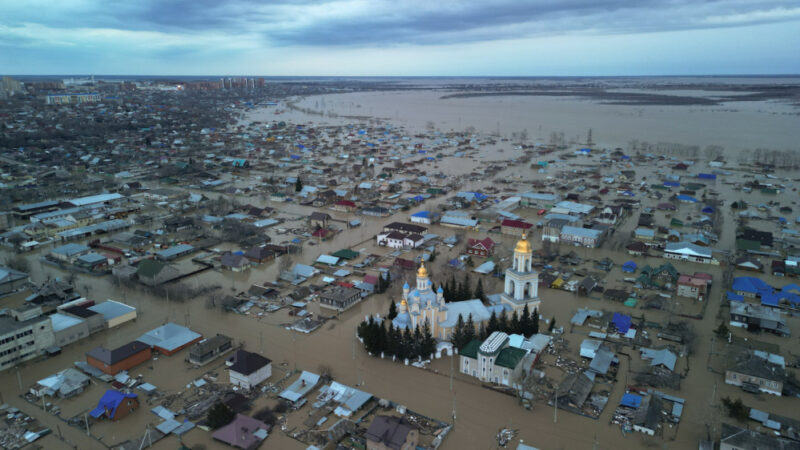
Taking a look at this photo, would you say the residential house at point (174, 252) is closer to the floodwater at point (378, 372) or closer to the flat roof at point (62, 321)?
the floodwater at point (378, 372)

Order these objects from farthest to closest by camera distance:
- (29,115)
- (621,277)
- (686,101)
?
(686,101), (29,115), (621,277)

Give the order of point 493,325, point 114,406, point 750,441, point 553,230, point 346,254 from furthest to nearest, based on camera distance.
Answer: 1. point 553,230
2. point 346,254
3. point 493,325
4. point 114,406
5. point 750,441

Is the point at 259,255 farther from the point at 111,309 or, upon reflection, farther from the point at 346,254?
the point at 111,309

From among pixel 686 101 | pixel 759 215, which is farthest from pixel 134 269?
pixel 686 101

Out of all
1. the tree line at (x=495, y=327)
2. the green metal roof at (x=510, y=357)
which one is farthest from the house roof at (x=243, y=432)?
the green metal roof at (x=510, y=357)

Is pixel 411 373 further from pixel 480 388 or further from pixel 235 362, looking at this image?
pixel 235 362

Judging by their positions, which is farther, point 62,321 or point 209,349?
point 62,321

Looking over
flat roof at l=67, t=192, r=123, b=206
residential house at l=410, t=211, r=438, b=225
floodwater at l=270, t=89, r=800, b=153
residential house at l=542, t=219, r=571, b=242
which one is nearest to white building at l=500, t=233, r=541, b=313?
residential house at l=542, t=219, r=571, b=242

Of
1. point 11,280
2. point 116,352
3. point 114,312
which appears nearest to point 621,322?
point 116,352
